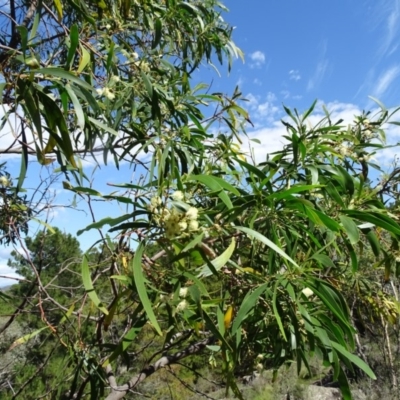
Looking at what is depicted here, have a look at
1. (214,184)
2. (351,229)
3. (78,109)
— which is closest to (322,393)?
(351,229)

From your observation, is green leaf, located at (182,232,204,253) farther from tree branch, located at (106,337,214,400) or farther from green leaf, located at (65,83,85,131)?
tree branch, located at (106,337,214,400)

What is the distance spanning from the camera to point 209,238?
0.90m

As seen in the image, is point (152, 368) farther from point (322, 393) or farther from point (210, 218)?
point (322, 393)

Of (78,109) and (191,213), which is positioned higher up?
(78,109)

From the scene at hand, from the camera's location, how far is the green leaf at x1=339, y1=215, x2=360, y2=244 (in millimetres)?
807

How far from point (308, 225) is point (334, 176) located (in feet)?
0.44

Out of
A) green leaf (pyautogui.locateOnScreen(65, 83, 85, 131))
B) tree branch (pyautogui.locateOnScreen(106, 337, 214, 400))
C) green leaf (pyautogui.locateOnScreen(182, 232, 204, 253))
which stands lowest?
tree branch (pyautogui.locateOnScreen(106, 337, 214, 400))

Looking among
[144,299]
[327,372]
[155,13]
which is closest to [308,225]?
[144,299]

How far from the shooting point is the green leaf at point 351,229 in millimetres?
807

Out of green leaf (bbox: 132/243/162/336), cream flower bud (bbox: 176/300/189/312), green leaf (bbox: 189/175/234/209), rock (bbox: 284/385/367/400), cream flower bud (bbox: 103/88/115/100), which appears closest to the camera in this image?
green leaf (bbox: 132/243/162/336)

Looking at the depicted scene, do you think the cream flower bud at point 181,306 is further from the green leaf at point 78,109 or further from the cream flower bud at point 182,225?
the green leaf at point 78,109

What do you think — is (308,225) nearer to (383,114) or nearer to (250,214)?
(250,214)

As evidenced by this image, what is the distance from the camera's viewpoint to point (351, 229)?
2.75 feet

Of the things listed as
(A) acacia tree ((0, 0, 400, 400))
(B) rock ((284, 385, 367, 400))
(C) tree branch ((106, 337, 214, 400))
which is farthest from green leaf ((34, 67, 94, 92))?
(B) rock ((284, 385, 367, 400))
